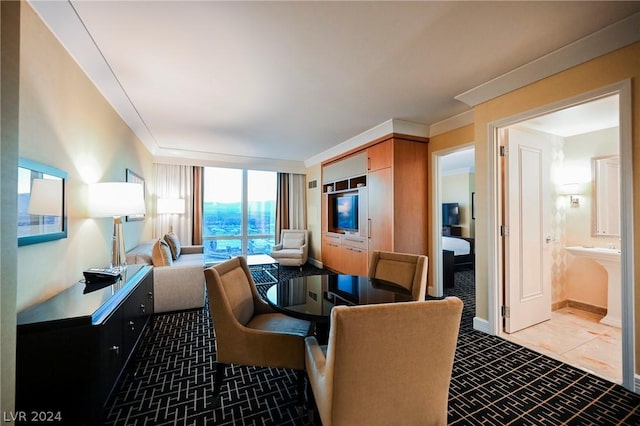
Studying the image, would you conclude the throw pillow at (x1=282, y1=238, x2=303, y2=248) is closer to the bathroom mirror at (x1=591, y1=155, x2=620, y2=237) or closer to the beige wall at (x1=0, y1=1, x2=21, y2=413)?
the bathroom mirror at (x1=591, y1=155, x2=620, y2=237)

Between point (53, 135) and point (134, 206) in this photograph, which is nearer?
point (53, 135)

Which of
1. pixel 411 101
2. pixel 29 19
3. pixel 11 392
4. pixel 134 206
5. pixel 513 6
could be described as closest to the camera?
pixel 11 392

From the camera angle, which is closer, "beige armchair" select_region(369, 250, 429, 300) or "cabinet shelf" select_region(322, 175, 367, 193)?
"beige armchair" select_region(369, 250, 429, 300)

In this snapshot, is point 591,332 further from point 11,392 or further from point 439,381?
point 11,392

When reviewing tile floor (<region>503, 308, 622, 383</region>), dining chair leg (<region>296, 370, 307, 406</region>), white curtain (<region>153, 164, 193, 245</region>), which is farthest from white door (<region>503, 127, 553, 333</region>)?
white curtain (<region>153, 164, 193, 245</region>)

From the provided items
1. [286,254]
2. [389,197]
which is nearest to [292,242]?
[286,254]

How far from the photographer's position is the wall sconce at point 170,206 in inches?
199

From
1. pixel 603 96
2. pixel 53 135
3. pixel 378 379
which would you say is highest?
pixel 603 96

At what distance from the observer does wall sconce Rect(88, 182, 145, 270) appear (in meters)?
2.02

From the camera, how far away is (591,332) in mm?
2650

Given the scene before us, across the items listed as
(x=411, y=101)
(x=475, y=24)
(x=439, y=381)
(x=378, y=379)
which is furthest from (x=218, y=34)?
(x=439, y=381)

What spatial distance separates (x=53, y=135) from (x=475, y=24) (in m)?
2.92

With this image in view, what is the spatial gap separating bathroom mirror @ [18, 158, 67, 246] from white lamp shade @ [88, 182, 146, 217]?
246mm

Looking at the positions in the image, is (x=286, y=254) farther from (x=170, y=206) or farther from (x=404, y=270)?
(x=404, y=270)
